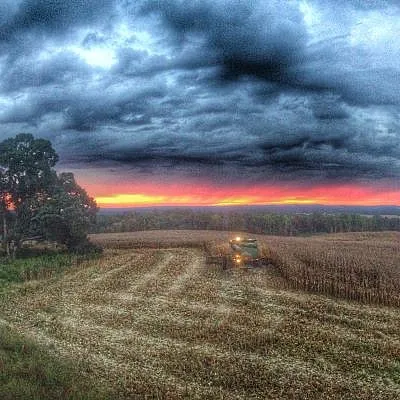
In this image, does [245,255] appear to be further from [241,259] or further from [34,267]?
[34,267]

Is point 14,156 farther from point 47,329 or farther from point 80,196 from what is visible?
point 47,329

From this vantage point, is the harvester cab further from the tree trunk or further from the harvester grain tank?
the tree trunk

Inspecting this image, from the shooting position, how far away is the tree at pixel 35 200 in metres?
46.3

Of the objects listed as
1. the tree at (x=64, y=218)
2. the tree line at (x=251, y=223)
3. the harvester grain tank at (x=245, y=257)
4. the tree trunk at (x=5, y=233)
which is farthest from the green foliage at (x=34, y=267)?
the tree line at (x=251, y=223)

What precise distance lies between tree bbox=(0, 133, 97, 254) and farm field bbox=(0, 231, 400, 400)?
10.7 metres

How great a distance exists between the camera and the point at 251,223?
116750mm

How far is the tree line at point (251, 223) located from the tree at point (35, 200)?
186 ft

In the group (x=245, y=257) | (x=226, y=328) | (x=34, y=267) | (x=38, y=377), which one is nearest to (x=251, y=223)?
(x=245, y=257)

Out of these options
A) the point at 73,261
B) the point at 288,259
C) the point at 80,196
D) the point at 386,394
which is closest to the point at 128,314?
the point at 386,394

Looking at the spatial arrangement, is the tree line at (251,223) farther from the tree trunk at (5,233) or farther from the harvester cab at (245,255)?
the harvester cab at (245,255)

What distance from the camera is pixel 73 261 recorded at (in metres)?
44.7

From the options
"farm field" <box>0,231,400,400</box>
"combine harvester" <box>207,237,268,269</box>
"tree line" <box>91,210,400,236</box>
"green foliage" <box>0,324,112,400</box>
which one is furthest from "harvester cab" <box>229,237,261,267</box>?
"tree line" <box>91,210,400,236</box>

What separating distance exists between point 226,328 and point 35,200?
3542 centimetres

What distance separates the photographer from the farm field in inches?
596
